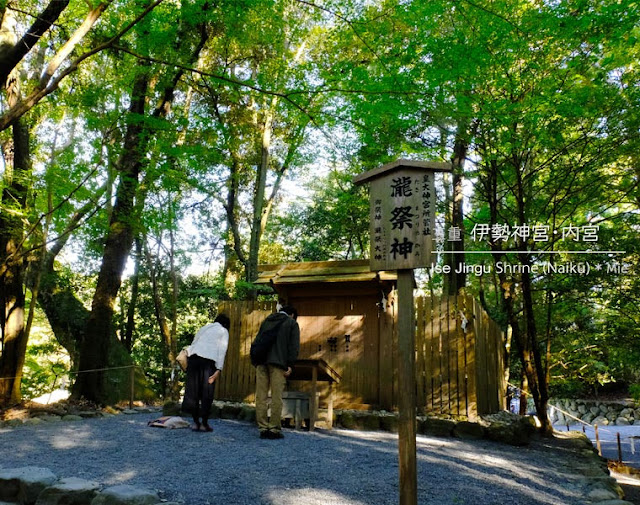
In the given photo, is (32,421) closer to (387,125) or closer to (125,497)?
(125,497)

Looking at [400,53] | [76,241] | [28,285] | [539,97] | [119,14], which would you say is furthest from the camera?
[76,241]

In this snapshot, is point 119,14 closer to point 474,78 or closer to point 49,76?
point 49,76

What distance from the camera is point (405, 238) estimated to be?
389 centimetres

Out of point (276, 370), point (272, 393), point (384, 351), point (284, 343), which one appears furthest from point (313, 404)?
point (384, 351)

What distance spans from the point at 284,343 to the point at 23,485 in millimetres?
3395

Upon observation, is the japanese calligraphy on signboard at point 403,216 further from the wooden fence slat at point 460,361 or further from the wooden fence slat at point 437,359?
the wooden fence slat at point 437,359

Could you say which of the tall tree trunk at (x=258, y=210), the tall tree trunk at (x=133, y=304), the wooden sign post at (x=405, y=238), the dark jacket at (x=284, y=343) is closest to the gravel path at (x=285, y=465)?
the wooden sign post at (x=405, y=238)

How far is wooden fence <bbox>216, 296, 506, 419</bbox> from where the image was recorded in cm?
794

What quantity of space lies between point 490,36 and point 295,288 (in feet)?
19.7

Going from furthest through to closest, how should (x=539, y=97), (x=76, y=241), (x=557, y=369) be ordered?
(x=76, y=241) → (x=557, y=369) → (x=539, y=97)

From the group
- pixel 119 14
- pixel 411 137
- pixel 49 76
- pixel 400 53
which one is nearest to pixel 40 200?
pixel 119 14

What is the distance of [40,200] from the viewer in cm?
892

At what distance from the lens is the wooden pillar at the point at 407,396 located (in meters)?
3.31

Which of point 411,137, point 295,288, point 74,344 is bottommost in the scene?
point 74,344
